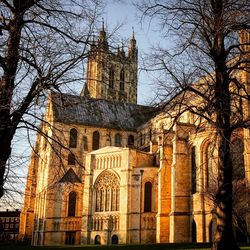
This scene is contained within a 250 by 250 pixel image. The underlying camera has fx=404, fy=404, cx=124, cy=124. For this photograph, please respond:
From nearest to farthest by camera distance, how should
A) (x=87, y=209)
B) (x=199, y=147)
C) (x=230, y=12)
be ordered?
(x=230, y=12)
(x=199, y=147)
(x=87, y=209)

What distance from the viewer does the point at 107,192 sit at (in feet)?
129

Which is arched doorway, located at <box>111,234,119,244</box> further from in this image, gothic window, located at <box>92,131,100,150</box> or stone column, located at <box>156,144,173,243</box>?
gothic window, located at <box>92,131,100,150</box>

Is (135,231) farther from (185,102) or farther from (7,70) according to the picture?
(7,70)

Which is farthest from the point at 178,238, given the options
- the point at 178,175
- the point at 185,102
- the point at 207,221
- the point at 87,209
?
the point at 185,102

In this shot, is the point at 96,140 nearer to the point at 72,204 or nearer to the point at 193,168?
the point at 72,204

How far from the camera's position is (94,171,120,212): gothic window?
38625 millimetres

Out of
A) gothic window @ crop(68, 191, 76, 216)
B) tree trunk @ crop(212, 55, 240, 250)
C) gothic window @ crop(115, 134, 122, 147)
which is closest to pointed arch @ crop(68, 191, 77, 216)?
gothic window @ crop(68, 191, 76, 216)

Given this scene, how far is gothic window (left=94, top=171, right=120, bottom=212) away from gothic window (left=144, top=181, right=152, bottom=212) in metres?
2.71

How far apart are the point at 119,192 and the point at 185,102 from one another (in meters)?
27.9

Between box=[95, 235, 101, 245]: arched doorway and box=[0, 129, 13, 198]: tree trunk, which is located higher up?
box=[0, 129, 13, 198]: tree trunk

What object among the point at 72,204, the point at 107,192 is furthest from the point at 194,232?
the point at 72,204

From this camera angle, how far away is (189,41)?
1087cm

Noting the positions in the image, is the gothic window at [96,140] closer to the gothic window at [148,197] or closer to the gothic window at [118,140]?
the gothic window at [118,140]

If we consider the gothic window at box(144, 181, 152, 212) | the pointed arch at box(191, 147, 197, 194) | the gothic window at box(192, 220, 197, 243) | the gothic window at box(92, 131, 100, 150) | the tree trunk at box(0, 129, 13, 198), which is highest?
the gothic window at box(92, 131, 100, 150)
